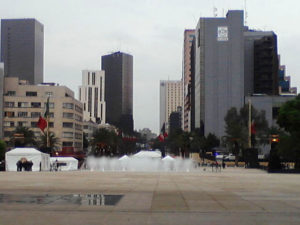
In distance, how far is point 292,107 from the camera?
7069 cm

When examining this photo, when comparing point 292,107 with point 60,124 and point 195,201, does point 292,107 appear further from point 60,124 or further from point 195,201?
point 60,124

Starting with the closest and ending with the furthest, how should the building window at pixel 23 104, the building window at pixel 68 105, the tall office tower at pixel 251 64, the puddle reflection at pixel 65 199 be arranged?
1. the puddle reflection at pixel 65 199
2. the building window at pixel 23 104
3. the building window at pixel 68 105
4. the tall office tower at pixel 251 64

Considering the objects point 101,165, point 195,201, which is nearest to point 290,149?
point 101,165

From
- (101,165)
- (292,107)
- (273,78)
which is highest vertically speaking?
(273,78)

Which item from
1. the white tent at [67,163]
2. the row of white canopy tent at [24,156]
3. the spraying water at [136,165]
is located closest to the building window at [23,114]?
the white tent at [67,163]

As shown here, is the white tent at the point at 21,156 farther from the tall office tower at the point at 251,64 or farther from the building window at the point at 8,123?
the tall office tower at the point at 251,64

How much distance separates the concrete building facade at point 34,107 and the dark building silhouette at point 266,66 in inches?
2344

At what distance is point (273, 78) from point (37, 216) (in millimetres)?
154499

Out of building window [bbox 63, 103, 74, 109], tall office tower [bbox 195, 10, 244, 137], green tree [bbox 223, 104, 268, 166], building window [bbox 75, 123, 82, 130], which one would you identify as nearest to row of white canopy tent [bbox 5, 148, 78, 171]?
green tree [bbox 223, 104, 268, 166]

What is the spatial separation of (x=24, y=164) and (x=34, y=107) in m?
85.1

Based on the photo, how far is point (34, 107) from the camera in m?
136

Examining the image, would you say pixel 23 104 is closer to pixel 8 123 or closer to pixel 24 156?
pixel 8 123

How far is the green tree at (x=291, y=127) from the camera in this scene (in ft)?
225

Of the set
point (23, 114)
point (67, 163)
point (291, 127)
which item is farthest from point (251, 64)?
point (67, 163)
